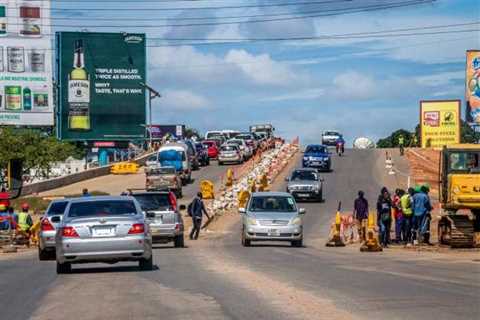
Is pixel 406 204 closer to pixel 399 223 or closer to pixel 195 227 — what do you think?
pixel 399 223

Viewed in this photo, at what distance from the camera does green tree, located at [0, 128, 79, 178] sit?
91.9m

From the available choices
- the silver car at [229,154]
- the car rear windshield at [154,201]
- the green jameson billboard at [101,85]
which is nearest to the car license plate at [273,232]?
the car rear windshield at [154,201]

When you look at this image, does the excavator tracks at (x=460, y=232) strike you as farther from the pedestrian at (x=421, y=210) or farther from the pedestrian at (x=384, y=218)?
the pedestrian at (x=384, y=218)

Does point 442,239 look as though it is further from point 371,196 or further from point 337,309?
point 371,196

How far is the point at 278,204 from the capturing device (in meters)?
34.3

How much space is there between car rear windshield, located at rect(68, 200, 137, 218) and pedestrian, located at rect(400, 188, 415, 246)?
1271cm

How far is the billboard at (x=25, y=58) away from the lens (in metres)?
91.8

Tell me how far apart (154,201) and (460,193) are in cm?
939

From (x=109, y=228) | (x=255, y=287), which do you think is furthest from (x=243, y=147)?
(x=255, y=287)

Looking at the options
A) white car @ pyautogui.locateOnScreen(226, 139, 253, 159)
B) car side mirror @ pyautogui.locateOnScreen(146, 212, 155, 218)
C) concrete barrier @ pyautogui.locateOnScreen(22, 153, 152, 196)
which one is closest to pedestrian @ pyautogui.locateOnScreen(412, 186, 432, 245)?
car side mirror @ pyautogui.locateOnScreen(146, 212, 155, 218)

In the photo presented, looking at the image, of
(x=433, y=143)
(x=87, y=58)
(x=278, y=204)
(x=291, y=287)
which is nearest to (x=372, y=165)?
(x=433, y=143)

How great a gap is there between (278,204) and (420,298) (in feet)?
58.5

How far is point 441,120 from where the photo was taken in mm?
84250

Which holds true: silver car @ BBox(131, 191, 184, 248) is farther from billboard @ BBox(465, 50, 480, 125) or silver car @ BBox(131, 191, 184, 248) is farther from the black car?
the black car
